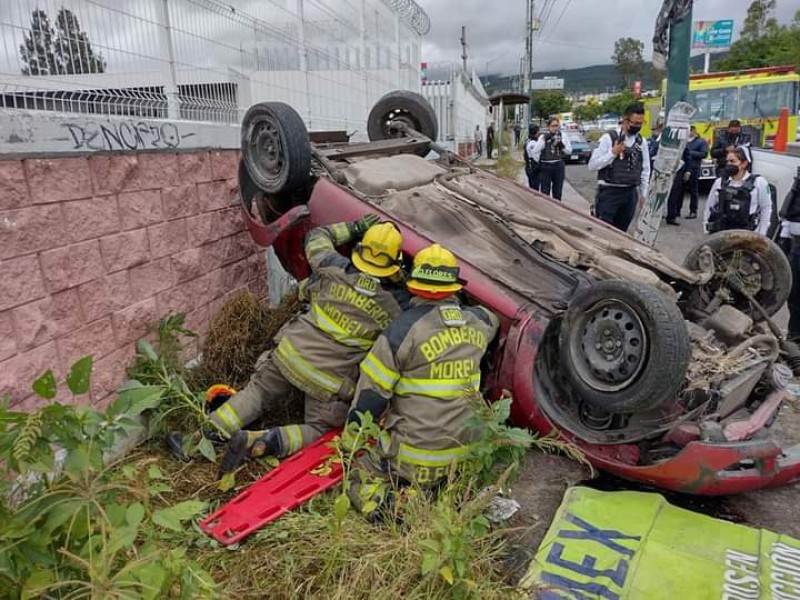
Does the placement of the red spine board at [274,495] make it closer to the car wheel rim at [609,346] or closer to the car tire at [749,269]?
the car wheel rim at [609,346]

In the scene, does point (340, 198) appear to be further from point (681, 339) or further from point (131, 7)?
point (681, 339)

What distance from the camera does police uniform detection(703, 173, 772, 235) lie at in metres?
5.23

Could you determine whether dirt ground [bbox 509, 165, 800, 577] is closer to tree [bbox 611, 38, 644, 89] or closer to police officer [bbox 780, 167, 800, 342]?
police officer [bbox 780, 167, 800, 342]

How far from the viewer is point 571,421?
2895mm

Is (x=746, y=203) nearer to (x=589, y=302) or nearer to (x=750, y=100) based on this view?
(x=589, y=302)

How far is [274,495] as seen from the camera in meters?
2.76

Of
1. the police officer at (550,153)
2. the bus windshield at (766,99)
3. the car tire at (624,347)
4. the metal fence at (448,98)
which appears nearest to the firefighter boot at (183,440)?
the car tire at (624,347)

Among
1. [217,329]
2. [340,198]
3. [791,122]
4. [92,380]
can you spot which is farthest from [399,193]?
[791,122]

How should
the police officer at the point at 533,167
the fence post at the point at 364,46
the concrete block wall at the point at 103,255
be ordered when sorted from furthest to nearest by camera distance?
the police officer at the point at 533,167
the fence post at the point at 364,46
the concrete block wall at the point at 103,255

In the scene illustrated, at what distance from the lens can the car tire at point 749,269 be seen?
3.47 meters

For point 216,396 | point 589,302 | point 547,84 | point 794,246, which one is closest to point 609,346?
point 589,302

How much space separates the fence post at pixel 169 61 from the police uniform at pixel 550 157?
25.0 ft

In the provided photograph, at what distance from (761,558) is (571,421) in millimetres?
901

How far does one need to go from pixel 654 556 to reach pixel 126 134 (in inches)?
123
